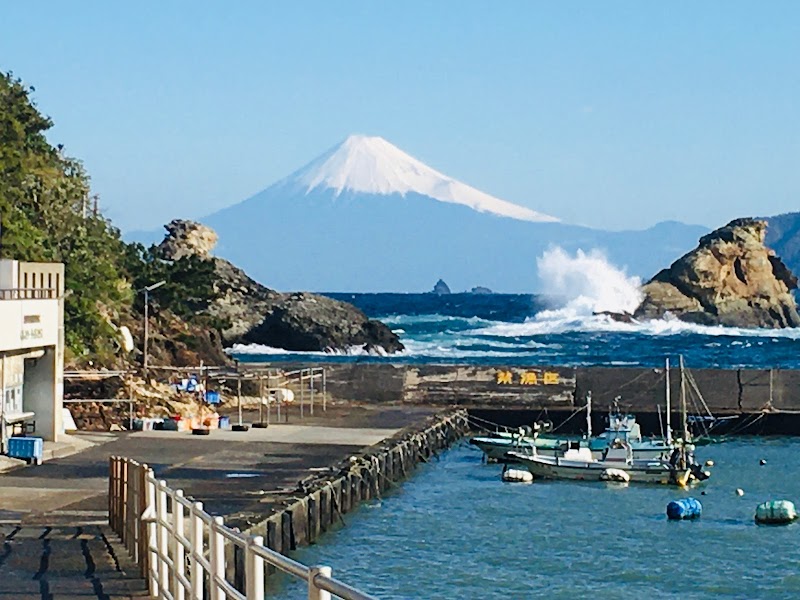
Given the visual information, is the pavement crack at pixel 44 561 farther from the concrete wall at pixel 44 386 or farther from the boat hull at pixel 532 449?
the boat hull at pixel 532 449

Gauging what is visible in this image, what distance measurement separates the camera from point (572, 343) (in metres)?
147

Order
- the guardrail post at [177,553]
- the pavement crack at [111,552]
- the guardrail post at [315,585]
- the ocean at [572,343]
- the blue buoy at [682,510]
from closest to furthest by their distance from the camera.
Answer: the guardrail post at [315,585]
the guardrail post at [177,553]
the pavement crack at [111,552]
the blue buoy at [682,510]
the ocean at [572,343]

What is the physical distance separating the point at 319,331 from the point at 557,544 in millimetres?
97803

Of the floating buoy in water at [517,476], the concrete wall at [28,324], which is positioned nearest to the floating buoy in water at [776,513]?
the floating buoy in water at [517,476]

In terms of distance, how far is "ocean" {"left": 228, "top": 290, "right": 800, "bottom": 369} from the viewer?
11744 centimetres

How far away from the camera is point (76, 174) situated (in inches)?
2906

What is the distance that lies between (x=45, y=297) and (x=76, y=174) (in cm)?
3704

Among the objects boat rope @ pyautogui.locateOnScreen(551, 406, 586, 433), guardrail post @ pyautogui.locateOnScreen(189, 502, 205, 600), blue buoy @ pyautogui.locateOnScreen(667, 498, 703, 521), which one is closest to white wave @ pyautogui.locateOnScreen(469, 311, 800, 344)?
boat rope @ pyautogui.locateOnScreen(551, 406, 586, 433)

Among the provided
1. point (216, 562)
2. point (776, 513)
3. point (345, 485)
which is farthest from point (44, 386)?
point (216, 562)

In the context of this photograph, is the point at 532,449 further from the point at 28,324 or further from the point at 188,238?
the point at 188,238

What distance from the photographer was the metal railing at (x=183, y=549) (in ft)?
29.4

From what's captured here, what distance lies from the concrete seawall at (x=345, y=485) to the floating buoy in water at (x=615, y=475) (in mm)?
5518

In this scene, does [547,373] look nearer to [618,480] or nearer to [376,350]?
[618,480]

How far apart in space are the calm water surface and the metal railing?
4.37 metres
